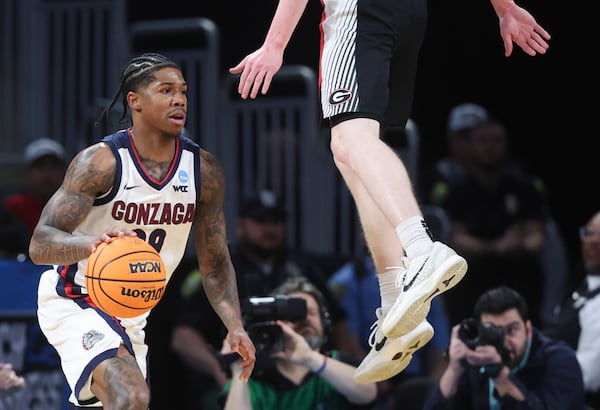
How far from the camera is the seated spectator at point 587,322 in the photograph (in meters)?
7.93

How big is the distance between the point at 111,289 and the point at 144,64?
1228 millimetres

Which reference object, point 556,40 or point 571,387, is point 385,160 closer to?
point 571,387

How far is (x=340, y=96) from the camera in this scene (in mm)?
5660

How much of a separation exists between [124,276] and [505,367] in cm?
255

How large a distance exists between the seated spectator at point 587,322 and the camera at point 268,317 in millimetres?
1888

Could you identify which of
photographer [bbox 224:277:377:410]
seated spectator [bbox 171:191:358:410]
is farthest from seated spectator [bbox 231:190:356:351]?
photographer [bbox 224:277:377:410]

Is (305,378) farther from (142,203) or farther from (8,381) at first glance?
(142,203)

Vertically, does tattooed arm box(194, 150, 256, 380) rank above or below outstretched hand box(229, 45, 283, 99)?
below

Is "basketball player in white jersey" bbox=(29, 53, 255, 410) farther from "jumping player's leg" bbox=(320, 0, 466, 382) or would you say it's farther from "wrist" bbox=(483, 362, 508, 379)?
"wrist" bbox=(483, 362, 508, 379)

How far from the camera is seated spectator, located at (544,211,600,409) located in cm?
793

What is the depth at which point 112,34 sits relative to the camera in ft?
35.2

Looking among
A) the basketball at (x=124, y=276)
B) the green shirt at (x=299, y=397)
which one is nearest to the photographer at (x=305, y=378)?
the green shirt at (x=299, y=397)

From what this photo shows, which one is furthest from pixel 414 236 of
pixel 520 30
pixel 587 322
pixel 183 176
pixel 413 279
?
pixel 587 322

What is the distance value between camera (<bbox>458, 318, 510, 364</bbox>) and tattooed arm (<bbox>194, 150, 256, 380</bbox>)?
1.39 metres
